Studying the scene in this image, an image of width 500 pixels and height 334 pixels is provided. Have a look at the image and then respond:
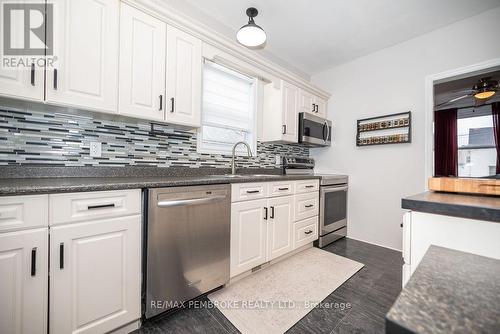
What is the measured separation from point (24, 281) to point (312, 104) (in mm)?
3314

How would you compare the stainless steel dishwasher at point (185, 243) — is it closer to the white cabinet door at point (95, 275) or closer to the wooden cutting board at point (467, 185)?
the white cabinet door at point (95, 275)

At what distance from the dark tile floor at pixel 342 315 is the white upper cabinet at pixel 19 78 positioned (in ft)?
5.11

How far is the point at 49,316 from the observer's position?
1.04 metres

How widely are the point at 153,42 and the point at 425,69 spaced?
2989 mm

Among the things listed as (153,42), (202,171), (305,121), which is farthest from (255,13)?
(202,171)

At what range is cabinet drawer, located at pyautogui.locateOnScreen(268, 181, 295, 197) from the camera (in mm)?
2104

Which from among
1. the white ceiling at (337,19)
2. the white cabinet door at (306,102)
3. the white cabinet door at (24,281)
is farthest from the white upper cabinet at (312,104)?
the white cabinet door at (24,281)

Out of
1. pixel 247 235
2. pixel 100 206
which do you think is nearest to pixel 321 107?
pixel 247 235

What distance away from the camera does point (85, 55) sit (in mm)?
1369

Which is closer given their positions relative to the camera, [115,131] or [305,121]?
[115,131]

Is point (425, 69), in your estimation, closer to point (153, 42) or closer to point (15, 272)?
point (153, 42)

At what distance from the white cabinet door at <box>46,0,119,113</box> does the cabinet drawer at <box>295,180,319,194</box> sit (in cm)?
187

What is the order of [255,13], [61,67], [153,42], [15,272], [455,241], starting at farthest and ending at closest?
[255,13] < [153,42] < [61,67] < [15,272] < [455,241]

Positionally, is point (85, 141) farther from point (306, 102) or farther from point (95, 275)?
point (306, 102)
